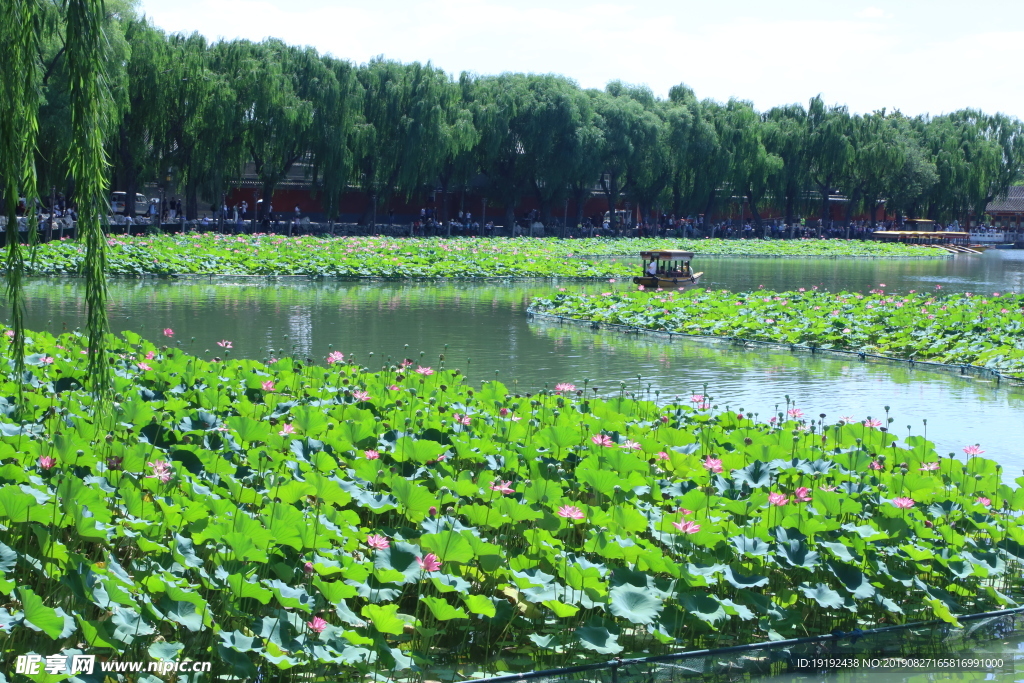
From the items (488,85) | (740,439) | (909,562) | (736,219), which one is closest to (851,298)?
(740,439)

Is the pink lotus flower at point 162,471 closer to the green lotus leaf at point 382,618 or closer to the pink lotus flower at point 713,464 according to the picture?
the green lotus leaf at point 382,618

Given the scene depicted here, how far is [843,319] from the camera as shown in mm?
13844

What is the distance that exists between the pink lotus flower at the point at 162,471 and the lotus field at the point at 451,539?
0.05 feet

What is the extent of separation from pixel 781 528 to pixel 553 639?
42.7 inches

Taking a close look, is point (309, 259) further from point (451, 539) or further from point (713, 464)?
point (451, 539)

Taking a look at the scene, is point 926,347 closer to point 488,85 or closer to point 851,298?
point 851,298

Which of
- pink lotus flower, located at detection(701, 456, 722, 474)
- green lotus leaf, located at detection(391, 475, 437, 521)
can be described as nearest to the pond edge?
pink lotus flower, located at detection(701, 456, 722, 474)

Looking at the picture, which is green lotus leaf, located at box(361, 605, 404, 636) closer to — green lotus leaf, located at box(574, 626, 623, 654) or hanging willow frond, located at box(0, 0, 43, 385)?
green lotus leaf, located at box(574, 626, 623, 654)

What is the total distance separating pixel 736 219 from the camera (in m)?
61.8

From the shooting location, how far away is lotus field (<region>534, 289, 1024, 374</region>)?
40.0 ft

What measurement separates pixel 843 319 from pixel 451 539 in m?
11.0

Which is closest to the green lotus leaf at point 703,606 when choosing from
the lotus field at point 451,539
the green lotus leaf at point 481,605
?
the lotus field at point 451,539

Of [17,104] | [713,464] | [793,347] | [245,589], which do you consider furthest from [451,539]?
[793,347]

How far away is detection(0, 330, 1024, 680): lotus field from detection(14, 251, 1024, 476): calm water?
2.22 meters
